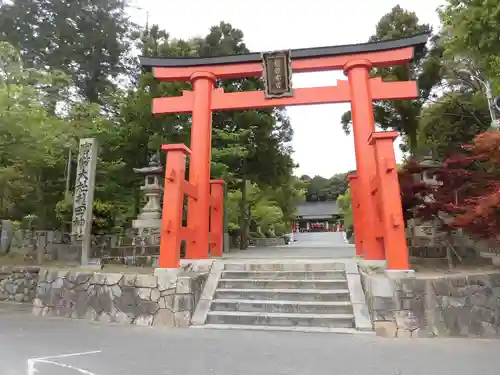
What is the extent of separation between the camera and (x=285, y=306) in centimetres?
557

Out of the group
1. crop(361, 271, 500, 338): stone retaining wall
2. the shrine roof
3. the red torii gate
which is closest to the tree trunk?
the red torii gate

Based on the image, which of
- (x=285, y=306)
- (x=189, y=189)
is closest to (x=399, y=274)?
(x=285, y=306)

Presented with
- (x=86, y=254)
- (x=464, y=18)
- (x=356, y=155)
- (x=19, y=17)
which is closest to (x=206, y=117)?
→ (x=356, y=155)

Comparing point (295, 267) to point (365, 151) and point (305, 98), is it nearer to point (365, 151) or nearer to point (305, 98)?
point (365, 151)

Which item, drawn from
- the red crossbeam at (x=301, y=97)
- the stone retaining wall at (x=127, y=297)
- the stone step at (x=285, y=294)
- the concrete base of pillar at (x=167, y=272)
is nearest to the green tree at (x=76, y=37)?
the red crossbeam at (x=301, y=97)

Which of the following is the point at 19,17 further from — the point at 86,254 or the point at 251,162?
the point at 86,254

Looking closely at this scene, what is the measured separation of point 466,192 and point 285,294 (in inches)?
186

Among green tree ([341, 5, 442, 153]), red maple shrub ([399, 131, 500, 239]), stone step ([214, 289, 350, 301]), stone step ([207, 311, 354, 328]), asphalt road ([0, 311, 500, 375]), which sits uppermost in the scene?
green tree ([341, 5, 442, 153])

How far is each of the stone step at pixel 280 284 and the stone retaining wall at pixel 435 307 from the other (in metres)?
0.94

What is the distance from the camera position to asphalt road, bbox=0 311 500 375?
3479 millimetres

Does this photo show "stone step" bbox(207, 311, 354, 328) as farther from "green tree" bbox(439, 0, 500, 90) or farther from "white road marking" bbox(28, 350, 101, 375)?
"green tree" bbox(439, 0, 500, 90)

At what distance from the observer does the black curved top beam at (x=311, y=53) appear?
8172 mm

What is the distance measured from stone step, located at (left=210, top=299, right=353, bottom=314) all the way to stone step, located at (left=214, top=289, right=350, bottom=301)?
0.14 m

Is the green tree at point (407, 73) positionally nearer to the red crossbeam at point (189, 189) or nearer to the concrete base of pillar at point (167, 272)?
the red crossbeam at point (189, 189)
